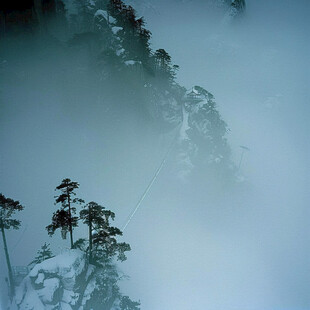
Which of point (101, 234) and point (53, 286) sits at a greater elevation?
point (101, 234)

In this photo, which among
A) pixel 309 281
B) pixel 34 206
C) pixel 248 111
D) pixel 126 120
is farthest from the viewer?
pixel 248 111

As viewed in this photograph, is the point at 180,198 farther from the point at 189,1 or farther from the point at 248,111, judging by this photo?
the point at 189,1

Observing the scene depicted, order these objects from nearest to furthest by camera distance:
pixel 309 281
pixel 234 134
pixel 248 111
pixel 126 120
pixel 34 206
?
1. pixel 34 206
2. pixel 309 281
3. pixel 126 120
4. pixel 234 134
5. pixel 248 111

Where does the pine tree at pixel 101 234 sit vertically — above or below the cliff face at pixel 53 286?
above

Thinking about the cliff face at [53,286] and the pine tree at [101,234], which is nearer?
the pine tree at [101,234]

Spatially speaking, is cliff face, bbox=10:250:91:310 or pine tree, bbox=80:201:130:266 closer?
pine tree, bbox=80:201:130:266

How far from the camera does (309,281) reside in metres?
31.3

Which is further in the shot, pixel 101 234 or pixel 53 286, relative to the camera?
pixel 101 234

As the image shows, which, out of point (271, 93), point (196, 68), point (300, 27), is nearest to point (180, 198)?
point (196, 68)

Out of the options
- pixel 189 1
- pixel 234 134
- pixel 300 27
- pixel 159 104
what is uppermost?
pixel 300 27

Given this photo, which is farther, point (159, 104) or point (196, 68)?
point (196, 68)

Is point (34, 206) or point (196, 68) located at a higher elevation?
point (196, 68)

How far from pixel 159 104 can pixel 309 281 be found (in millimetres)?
32620

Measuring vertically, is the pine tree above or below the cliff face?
above
